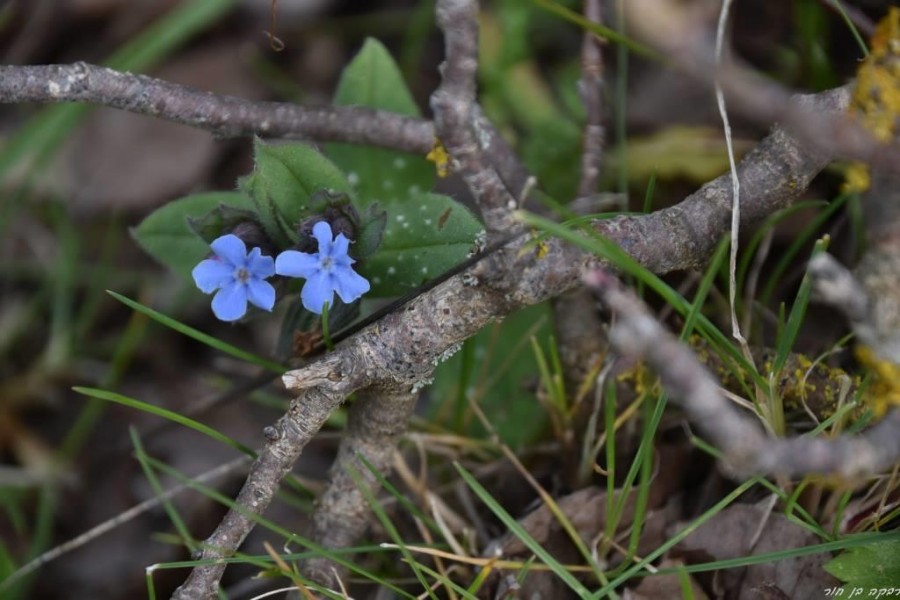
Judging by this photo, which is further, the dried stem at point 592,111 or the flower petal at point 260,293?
the dried stem at point 592,111

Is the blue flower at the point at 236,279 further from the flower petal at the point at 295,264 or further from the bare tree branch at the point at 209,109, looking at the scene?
the bare tree branch at the point at 209,109

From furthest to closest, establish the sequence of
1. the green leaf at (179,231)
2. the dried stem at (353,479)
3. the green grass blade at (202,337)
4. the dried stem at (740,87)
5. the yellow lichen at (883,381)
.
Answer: the green leaf at (179,231) < the dried stem at (353,479) < the green grass blade at (202,337) < the yellow lichen at (883,381) < the dried stem at (740,87)

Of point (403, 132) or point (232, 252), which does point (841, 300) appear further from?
point (403, 132)

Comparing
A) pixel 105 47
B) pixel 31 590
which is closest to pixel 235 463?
pixel 31 590

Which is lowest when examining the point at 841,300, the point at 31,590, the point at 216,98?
the point at 31,590

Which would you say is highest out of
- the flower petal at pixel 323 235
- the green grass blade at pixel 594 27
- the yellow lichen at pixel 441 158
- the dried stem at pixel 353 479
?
the green grass blade at pixel 594 27

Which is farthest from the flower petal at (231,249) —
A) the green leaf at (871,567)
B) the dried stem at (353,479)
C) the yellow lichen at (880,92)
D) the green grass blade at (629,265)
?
the green leaf at (871,567)

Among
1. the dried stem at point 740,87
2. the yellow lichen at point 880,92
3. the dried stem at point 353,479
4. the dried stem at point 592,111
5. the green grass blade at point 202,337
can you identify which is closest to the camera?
the dried stem at point 740,87

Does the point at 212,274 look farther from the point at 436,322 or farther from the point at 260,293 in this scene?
the point at 436,322
